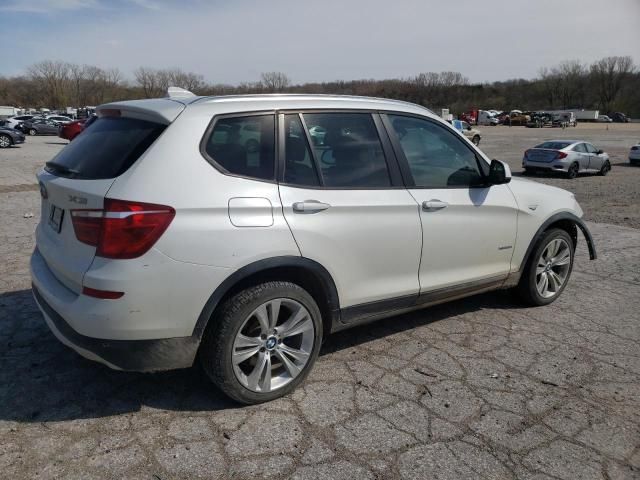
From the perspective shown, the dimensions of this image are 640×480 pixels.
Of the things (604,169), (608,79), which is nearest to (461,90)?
(608,79)

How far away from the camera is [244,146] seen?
2846 millimetres

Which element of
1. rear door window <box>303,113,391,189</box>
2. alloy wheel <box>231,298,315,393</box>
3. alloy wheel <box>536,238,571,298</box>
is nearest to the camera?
alloy wheel <box>231,298,315,393</box>

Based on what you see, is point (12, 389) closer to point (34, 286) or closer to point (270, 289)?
point (34, 286)

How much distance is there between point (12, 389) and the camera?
3.03 metres

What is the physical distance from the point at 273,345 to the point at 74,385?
1.29 meters

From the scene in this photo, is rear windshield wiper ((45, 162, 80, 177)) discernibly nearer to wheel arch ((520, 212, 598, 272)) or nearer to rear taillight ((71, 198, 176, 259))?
rear taillight ((71, 198, 176, 259))

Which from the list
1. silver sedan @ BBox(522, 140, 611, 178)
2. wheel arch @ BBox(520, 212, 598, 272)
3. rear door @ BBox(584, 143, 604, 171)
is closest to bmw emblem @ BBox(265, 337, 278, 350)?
wheel arch @ BBox(520, 212, 598, 272)

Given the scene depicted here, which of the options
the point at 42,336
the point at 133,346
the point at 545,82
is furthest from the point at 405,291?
the point at 545,82

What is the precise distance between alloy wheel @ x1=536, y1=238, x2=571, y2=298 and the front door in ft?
2.08

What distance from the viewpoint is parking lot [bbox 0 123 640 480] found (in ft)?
8.12

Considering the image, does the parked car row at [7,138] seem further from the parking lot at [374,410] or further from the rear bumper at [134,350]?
the rear bumper at [134,350]

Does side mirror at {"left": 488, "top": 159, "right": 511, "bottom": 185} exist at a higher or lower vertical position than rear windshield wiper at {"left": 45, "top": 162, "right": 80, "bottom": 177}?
lower

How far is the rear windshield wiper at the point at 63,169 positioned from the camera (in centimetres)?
281

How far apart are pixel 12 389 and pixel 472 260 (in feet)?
10.7
